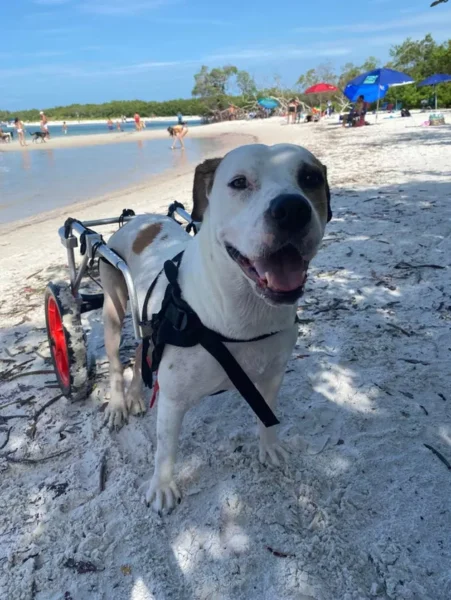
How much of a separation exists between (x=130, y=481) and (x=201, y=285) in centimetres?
127

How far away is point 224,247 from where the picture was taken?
196 centimetres

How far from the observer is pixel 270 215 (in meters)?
1.75

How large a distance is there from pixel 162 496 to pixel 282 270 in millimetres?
1421

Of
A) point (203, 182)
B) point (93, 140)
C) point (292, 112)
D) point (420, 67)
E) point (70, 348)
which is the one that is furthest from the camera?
point (420, 67)

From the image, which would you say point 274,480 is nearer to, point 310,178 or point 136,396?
point 136,396

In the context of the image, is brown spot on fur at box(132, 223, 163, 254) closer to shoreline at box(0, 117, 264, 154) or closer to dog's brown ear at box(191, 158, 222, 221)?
dog's brown ear at box(191, 158, 222, 221)

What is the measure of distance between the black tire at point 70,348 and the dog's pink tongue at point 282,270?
1772 mm

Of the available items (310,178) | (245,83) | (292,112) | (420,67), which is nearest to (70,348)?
(310,178)

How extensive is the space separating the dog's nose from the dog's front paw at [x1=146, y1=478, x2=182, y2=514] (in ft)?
5.12

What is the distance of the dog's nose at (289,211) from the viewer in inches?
68.2

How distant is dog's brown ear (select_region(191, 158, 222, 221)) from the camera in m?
2.29

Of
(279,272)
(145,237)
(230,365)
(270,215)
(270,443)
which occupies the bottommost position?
(270,443)

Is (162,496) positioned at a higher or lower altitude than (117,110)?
lower

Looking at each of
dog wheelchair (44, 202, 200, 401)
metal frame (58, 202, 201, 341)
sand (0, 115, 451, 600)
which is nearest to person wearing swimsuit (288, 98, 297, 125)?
sand (0, 115, 451, 600)
